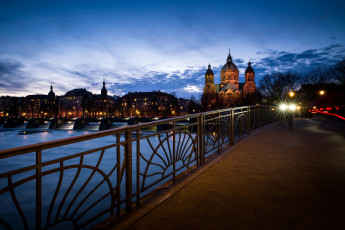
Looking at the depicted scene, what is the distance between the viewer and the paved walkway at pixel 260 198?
2266mm

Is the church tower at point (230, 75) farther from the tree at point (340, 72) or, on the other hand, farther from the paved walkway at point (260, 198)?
the paved walkway at point (260, 198)

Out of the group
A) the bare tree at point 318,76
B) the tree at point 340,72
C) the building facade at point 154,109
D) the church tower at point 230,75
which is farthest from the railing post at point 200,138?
the church tower at point 230,75

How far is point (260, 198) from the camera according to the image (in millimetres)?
2793

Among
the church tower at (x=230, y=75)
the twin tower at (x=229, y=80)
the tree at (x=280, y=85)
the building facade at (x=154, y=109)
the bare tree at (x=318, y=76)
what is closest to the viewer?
the bare tree at (x=318, y=76)

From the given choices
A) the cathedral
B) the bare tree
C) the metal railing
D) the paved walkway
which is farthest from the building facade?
the paved walkway

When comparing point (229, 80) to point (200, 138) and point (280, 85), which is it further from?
point (200, 138)

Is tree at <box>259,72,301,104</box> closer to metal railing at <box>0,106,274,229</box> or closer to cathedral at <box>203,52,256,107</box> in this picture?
cathedral at <box>203,52,256,107</box>

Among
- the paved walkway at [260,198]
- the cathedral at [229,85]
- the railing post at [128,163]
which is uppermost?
the cathedral at [229,85]

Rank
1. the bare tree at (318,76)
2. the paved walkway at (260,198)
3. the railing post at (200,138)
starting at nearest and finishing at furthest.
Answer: the paved walkway at (260,198) → the railing post at (200,138) → the bare tree at (318,76)

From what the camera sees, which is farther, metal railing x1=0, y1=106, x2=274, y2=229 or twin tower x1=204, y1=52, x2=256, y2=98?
twin tower x1=204, y1=52, x2=256, y2=98

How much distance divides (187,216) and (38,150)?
→ 1.75 metres

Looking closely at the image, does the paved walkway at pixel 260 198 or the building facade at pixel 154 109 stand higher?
the building facade at pixel 154 109

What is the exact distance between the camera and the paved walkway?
2266mm

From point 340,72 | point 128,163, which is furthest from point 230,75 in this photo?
point 128,163
